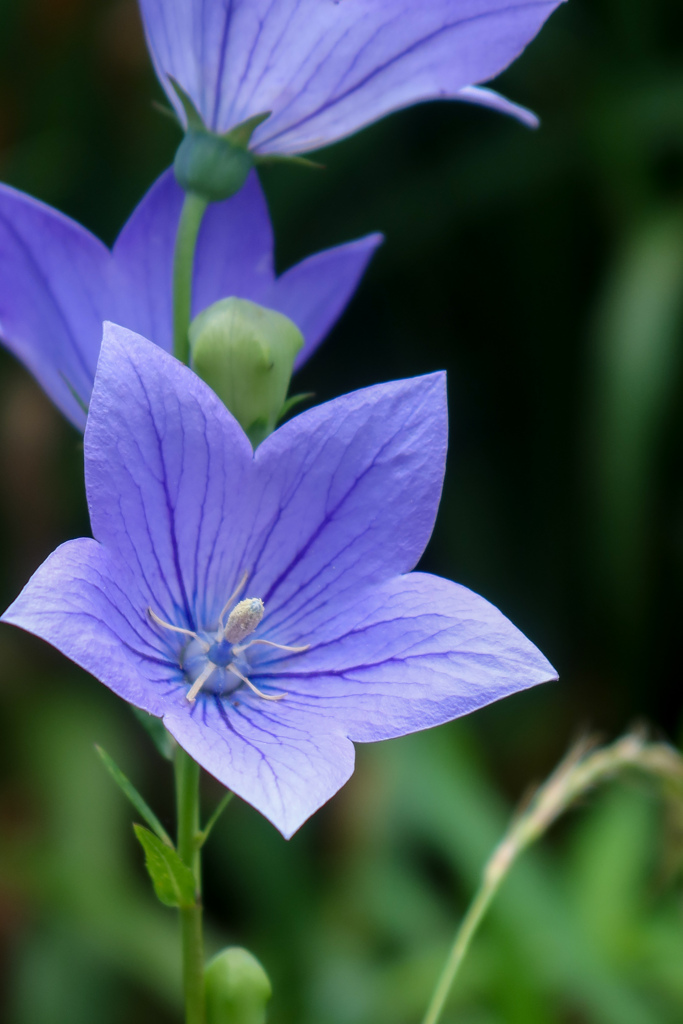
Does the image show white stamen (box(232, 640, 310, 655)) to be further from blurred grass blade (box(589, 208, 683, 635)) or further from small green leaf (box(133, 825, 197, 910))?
blurred grass blade (box(589, 208, 683, 635))

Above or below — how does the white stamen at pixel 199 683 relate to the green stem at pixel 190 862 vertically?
above

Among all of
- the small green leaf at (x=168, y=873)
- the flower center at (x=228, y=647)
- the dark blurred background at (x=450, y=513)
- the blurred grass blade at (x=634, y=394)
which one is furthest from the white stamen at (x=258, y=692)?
the blurred grass blade at (x=634, y=394)

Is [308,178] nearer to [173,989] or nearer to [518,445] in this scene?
[518,445]

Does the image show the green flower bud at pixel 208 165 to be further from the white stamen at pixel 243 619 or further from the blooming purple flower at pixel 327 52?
the white stamen at pixel 243 619

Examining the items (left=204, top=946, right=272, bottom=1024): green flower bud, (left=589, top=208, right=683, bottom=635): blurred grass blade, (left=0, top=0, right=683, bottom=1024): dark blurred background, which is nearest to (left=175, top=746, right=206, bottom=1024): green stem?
(left=204, top=946, right=272, bottom=1024): green flower bud

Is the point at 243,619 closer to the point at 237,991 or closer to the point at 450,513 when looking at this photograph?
the point at 237,991

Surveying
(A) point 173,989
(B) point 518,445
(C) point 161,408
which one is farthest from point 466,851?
(C) point 161,408
